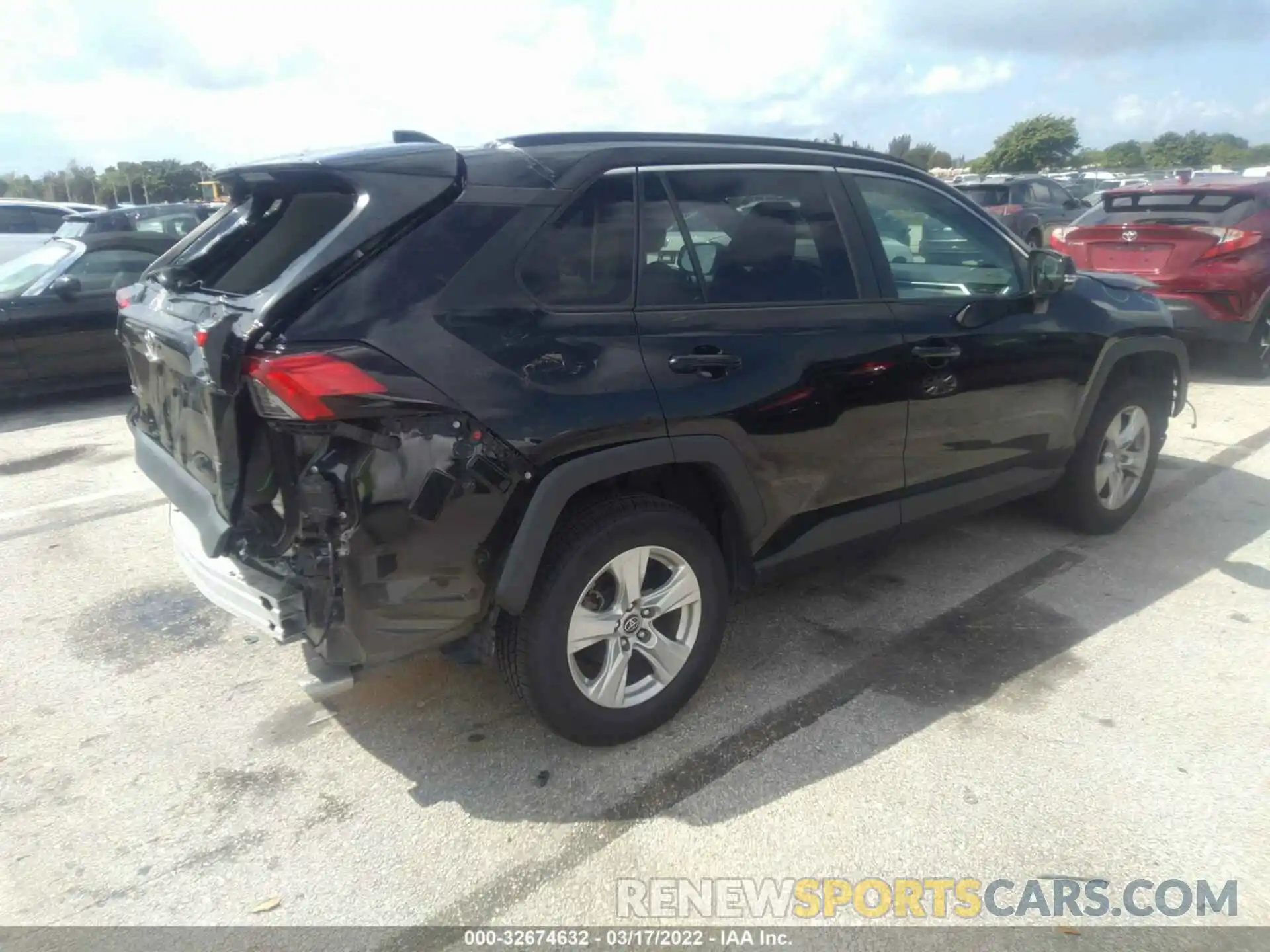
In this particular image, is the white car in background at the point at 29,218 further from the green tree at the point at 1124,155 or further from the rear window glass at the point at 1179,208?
the green tree at the point at 1124,155

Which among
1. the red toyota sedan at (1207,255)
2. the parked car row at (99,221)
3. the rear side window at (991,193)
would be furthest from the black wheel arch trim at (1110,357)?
the rear side window at (991,193)

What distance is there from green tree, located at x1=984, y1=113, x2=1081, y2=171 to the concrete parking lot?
53380mm

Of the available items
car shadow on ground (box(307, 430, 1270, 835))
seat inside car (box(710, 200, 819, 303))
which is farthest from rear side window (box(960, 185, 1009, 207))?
seat inside car (box(710, 200, 819, 303))

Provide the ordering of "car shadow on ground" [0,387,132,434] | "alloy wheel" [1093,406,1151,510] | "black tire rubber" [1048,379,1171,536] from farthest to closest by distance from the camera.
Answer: "car shadow on ground" [0,387,132,434], "alloy wheel" [1093,406,1151,510], "black tire rubber" [1048,379,1171,536]

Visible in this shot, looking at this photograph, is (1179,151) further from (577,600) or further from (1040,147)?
(577,600)

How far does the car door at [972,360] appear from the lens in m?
3.69

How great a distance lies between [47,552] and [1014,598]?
4.88 meters

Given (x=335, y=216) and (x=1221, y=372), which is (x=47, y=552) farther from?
(x=1221, y=372)

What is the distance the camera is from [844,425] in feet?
11.2

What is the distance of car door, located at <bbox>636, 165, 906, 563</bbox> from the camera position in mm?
3018

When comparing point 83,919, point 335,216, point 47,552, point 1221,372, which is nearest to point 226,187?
point 335,216

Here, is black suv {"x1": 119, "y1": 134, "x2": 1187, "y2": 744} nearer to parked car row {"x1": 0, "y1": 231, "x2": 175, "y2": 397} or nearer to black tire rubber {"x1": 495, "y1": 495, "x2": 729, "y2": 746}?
black tire rubber {"x1": 495, "y1": 495, "x2": 729, "y2": 746}

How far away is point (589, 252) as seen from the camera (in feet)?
9.49

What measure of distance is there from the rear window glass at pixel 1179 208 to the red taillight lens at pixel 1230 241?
0.11m
